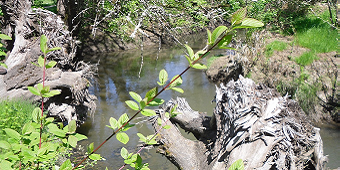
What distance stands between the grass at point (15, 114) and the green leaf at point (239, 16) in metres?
3.06

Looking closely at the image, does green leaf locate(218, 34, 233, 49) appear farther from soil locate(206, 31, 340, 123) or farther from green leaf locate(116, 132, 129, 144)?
soil locate(206, 31, 340, 123)

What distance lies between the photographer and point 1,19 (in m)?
5.89

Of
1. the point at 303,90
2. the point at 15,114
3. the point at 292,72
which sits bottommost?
the point at 303,90

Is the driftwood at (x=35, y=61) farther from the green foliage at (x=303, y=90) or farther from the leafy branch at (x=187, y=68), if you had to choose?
the green foliage at (x=303, y=90)

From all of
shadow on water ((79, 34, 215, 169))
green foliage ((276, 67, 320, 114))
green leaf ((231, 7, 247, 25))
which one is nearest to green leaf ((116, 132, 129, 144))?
green leaf ((231, 7, 247, 25))

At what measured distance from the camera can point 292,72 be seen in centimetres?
685

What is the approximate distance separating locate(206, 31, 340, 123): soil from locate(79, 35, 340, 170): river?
52 cm

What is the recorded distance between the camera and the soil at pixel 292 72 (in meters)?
6.18

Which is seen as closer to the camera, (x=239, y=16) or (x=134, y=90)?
(x=239, y=16)

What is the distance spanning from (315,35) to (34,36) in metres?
7.14

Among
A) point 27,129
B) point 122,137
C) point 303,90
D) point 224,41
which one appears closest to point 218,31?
point 224,41

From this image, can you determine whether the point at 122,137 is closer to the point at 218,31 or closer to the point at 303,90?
the point at 218,31

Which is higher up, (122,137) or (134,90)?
(122,137)

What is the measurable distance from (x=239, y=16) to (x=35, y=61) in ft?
16.5
